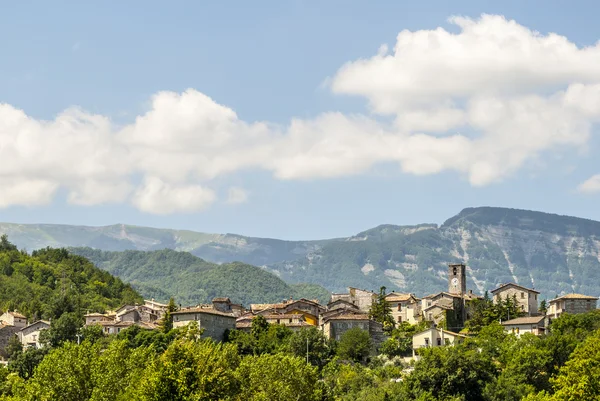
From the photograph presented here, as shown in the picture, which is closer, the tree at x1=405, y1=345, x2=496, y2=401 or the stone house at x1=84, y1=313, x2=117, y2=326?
the tree at x1=405, y1=345, x2=496, y2=401

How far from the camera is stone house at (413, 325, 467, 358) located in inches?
4252

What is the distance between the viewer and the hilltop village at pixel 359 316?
368 ft

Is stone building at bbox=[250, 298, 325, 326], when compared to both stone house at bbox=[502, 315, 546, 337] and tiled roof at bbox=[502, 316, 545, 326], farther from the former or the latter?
stone house at bbox=[502, 315, 546, 337]

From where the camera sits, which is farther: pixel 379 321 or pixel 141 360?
pixel 379 321

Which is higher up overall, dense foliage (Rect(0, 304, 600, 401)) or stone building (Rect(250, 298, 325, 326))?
stone building (Rect(250, 298, 325, 326))

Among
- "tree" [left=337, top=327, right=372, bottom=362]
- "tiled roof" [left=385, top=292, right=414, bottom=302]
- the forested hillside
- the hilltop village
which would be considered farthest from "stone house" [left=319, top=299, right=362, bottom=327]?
the forested hillside

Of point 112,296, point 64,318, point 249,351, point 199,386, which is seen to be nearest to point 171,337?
point 249,351

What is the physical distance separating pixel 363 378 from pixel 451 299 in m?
35.0

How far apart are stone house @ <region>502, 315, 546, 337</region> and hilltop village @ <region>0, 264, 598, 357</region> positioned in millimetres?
110

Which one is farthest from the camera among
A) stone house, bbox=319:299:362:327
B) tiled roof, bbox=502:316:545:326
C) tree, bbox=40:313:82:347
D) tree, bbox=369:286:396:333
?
stone house, bbox=319:299:362:327

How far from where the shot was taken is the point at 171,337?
11062 centimetres

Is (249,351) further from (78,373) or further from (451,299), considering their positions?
(78,373)

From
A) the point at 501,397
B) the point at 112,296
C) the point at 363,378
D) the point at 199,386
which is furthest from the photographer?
the point at 112,296

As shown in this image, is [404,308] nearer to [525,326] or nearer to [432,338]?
[525,326]
